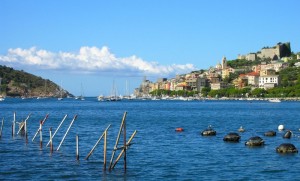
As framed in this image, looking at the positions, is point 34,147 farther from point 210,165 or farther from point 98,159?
point 210,165

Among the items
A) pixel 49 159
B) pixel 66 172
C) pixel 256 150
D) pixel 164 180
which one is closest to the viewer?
pixel 164 180

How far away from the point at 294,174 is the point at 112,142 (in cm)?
2492

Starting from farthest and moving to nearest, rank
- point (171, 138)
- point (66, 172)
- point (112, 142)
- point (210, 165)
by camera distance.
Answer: point (171, 138)
point (112, 142)
point (210, 165)
point (66, 172)

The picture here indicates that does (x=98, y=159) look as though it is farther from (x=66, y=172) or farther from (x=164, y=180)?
(x=164, y=180)

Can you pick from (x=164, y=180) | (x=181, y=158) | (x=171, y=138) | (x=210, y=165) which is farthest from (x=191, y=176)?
(x=171, y=138)

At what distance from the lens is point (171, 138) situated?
63.2 m

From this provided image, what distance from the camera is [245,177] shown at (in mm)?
36219

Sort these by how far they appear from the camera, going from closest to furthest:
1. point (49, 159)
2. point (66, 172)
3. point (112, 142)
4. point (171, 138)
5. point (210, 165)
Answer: point (66, 172)
point (210, 165)
point (49, 159)
point (112, 142)
point (171, 138)

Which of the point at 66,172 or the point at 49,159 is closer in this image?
the point at 66,172

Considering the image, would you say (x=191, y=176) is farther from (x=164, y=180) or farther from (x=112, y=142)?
(x=112, y=142)

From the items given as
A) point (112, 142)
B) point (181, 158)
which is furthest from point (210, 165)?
point (112, 142)

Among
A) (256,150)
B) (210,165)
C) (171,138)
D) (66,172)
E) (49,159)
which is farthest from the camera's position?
(171,138)

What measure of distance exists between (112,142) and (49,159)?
46.7 ft

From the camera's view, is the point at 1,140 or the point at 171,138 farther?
the point at 171,138
